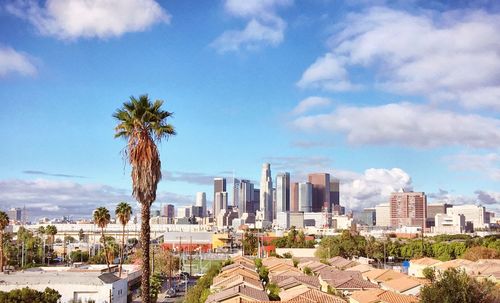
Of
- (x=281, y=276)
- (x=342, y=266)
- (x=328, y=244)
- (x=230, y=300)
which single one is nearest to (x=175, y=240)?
(x=328, y=244)

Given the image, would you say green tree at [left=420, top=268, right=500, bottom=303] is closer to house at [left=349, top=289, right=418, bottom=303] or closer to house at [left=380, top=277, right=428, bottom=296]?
house at [left=349, top=289, right=418, bottom=303]

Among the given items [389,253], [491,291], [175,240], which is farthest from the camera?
[175,240]

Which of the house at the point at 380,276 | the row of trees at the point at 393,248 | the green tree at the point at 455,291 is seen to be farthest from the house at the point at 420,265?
the green tree at the point at 455,291

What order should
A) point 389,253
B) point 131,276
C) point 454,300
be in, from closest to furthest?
point 454,300, point 131,276, point 389,253

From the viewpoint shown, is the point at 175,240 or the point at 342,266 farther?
the point at 175,240

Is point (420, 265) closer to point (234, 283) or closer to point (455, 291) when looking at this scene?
point (234, 283)

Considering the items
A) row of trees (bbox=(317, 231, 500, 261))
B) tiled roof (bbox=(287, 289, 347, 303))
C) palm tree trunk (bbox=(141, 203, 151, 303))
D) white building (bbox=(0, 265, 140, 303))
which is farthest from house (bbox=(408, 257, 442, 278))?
palm tree trunk (bbox=(141, 203, 151, 303))

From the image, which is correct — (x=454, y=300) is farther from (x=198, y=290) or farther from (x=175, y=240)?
(x=175, y=240)

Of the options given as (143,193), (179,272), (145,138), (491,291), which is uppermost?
(145,138)
